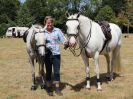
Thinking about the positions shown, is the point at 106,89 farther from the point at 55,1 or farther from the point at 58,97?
the point at 55,1

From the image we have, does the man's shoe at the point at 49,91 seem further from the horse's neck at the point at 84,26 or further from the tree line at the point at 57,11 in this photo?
the tree line at the point at 57,11

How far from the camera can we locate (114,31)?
1136 cm

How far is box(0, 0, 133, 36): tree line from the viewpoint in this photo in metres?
68.4

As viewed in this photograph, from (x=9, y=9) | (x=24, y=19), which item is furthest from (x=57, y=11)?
(x=24, y=19)

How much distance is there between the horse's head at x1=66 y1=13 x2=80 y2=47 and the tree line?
5730cm

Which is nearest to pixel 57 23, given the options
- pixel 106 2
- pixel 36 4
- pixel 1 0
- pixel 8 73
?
pixel 36 4

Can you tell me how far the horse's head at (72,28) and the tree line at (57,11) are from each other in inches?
2256

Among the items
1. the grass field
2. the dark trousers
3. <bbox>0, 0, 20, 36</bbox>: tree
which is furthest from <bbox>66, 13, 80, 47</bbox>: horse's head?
<bbox>0, 0, 20, 36</bbox>: tree

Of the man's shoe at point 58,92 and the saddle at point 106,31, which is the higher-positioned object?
the saddle at point 106,31

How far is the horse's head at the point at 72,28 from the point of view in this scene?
8.79m

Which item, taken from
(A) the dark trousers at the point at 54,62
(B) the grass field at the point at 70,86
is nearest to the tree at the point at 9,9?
(B) the grass field at the point at 70,86

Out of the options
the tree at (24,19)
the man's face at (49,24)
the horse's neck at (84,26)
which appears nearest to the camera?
the man's face at (49,24)

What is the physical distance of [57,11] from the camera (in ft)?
254

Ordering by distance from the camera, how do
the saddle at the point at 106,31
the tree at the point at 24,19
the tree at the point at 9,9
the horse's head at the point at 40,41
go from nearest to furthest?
the horse's head at the point at 40,41
the saddle at the point at 106,31
the tree at the point at 24,19
the tree at the point at 9,9
